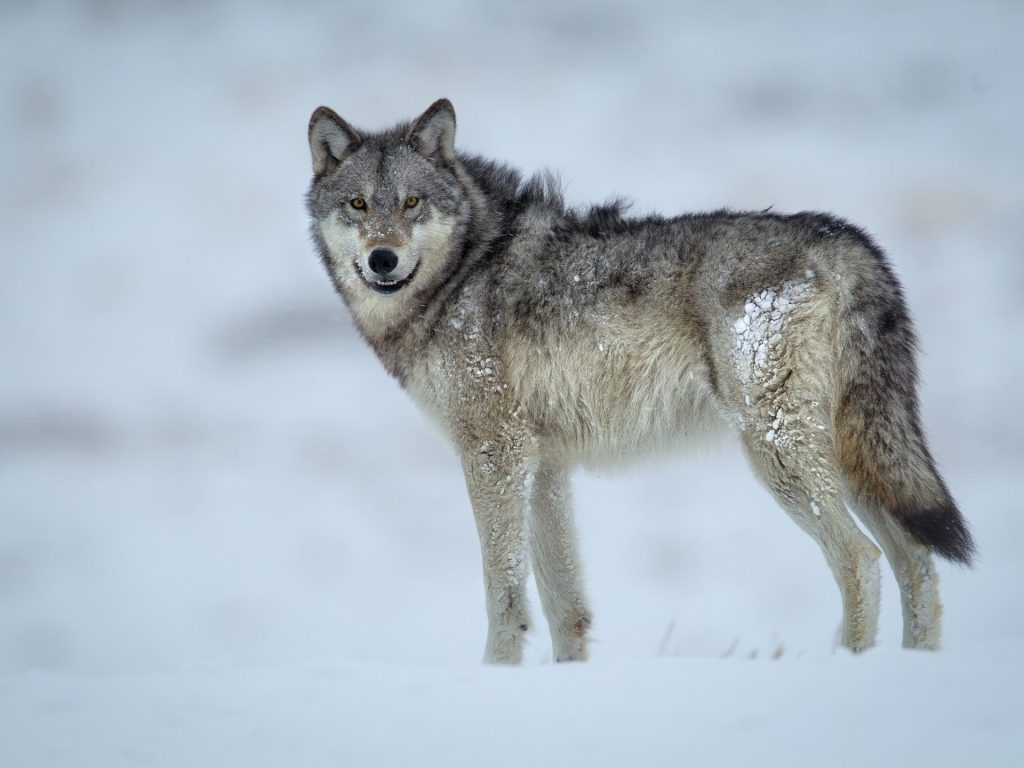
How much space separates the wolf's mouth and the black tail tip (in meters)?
2.52

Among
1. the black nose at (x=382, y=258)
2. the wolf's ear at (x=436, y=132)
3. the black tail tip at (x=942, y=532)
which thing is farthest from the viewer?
the wolf's ear at (x=436, y=132)

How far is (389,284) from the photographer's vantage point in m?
5.14

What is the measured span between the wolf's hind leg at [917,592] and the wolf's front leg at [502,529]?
166 centimetres

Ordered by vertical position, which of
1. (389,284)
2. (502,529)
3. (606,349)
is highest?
(389,284)

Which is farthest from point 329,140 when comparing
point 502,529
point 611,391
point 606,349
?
point 502,529

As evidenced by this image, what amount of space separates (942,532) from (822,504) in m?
0.48

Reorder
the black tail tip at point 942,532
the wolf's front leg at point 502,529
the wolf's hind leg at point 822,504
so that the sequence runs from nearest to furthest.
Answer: the black tail tip at point 942,532 < the wolf's hind leg at point 822,504 < the wolf's front leg at point 502,529

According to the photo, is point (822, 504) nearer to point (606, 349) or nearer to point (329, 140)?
point (606, 349)

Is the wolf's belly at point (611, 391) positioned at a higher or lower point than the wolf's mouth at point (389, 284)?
lower

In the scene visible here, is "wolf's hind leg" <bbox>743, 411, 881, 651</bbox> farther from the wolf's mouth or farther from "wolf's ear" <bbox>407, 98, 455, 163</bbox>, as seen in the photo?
"wolf's ear" <bbox>407, 98, 455, 163</bbox>

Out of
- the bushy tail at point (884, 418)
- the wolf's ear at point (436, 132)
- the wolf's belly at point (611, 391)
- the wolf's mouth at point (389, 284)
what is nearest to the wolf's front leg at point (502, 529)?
the wolf's belly at point (611, 391)

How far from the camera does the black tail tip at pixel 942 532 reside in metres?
4.26

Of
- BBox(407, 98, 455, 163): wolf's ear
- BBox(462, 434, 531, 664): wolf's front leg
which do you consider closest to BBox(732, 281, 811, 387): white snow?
BBox(462, 434, 531, 664): wolf's front leg

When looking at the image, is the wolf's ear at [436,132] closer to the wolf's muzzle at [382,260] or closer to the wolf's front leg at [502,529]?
the wolf's muzzle at [382,260]
